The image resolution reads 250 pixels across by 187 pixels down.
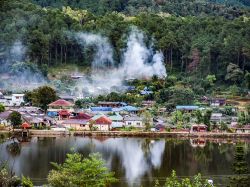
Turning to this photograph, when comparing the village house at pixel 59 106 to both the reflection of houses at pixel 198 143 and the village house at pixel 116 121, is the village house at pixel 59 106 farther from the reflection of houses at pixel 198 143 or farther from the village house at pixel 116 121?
the reflection of houses at pixel 198 143

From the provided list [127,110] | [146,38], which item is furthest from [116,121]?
[146,38]

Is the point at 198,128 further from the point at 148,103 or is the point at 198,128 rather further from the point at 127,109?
the point at 148,103

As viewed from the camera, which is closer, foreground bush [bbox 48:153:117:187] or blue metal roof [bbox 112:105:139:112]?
foreground bush [bbox 48:153:117:187]

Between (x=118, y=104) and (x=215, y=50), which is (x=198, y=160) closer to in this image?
(x=118, y=104)

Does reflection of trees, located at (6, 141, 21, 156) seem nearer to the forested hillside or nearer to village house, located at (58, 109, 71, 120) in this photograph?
village house, located at (58, 109, 71, 120)

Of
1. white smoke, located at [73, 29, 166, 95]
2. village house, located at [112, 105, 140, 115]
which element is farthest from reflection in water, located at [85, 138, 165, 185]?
white smoke, located at [73, 29, 166, 95]

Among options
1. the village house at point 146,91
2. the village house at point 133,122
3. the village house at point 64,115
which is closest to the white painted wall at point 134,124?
the village house at point 133,122

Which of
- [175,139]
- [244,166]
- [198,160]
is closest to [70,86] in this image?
[175,139]
